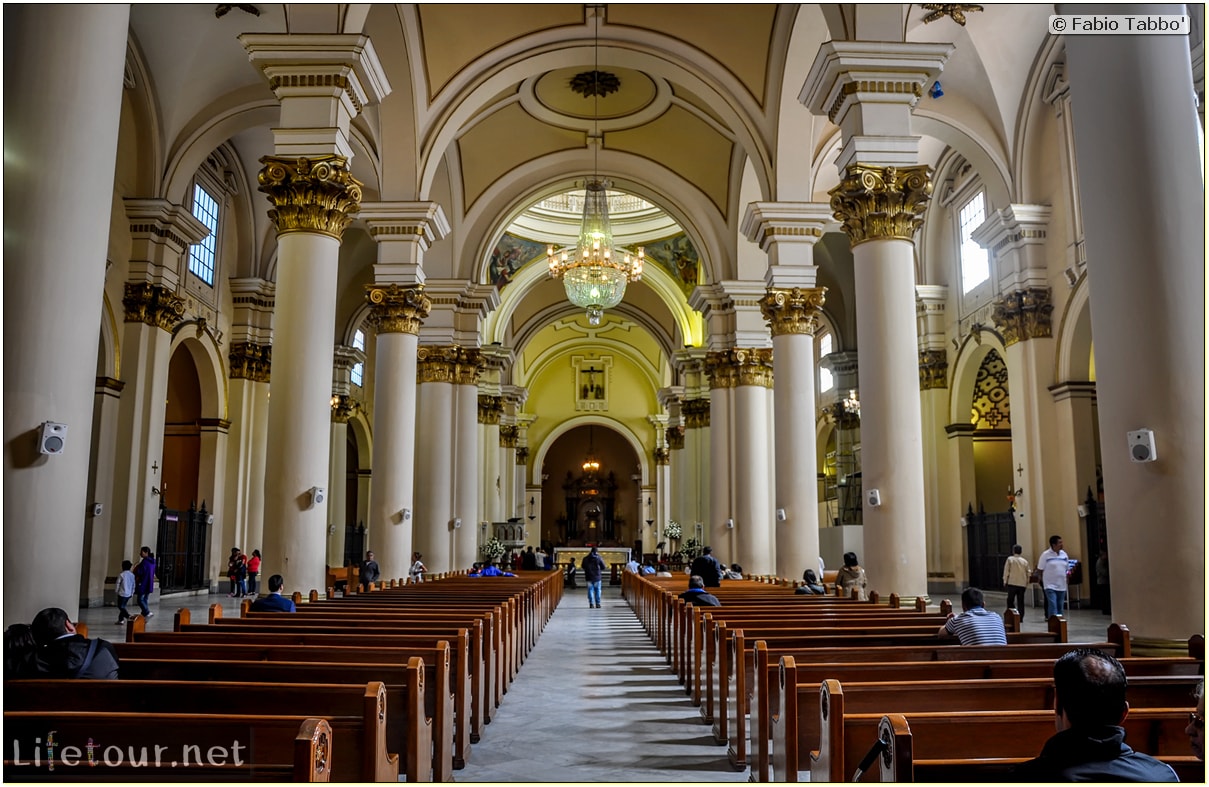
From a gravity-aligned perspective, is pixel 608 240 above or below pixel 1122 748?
above

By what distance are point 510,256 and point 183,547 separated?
12706mm

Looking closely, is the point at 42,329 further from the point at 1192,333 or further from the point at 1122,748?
the point at 1192,333

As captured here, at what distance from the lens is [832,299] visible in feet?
81.6

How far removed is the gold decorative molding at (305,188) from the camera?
9.07 meters

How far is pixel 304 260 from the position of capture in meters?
9.09

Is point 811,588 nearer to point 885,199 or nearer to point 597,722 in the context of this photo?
point 885,199

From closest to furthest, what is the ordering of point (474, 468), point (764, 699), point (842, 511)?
point (764, 699) → point (474, 468) → point (842, 511)

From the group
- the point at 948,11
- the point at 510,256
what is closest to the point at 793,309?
the point at 948,11

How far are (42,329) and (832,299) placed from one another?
2228 centimetres

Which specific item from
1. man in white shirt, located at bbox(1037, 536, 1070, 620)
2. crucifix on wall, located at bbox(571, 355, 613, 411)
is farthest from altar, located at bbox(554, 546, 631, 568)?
man in white shirt, located at bbox(1037, 536, 1070, 620)

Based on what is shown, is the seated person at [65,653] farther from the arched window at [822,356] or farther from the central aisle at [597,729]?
the arched window at [822,356]

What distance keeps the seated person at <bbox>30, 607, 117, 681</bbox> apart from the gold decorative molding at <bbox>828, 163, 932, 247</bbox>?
7.46 metres

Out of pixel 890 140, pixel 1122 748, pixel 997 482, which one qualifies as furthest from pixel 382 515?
pixel 997 482

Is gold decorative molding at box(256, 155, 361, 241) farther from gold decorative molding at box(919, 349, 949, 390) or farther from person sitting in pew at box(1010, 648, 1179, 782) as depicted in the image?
gold decorative molding at box(919, 349, 949, 390)
